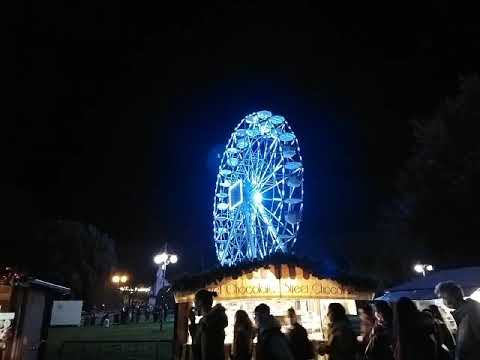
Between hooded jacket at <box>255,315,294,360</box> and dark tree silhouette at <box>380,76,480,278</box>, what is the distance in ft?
61.2

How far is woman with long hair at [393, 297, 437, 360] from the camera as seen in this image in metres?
4.55

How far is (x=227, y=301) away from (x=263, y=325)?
20.0 feet

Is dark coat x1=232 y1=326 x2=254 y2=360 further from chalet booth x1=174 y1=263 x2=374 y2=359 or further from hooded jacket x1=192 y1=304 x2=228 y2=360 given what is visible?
chalet booth x1=174 y1=263 x2=374 y2=359

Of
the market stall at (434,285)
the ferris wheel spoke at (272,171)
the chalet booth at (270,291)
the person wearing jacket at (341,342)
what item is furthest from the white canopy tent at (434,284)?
the ferris wheel spoke at (272,171)

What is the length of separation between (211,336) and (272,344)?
1097 millimetres

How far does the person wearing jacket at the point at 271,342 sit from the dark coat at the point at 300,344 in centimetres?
244

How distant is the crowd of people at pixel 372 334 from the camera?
4164mm

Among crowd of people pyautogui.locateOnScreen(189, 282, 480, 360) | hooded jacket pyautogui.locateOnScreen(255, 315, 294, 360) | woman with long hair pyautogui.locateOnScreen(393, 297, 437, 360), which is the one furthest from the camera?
woman with long hair pyautogui.locateOnScreen(393, 297, 437, 360)

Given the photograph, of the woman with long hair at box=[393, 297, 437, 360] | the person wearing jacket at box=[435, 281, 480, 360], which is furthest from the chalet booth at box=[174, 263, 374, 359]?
the person wearing jacket at box=[435, 281, 480, 360]

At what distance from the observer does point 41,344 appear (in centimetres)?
1241

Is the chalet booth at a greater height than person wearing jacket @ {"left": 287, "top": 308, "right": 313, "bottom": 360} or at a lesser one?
greater

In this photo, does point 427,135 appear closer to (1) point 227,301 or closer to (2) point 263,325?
(1) point 227,301

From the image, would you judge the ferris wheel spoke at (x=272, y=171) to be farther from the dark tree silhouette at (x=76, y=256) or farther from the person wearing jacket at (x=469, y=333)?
the dark tree silhouette at (x=76, y=256)

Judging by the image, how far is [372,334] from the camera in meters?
5.01
